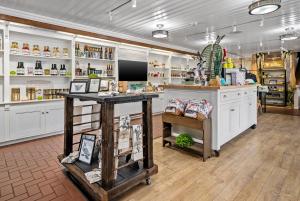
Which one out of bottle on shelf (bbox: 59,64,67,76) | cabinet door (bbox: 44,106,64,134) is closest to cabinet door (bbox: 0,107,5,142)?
cabinet door (bbox: 44,106,64,134)

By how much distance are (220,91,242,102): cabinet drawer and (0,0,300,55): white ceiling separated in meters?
1.66

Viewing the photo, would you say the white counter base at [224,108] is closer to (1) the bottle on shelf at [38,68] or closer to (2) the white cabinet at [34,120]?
(2) the white cabinet at [34,120]

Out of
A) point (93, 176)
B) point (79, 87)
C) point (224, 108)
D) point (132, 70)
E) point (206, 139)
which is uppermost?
point (132, 70)

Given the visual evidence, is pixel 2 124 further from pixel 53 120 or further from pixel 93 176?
pixel 93 176

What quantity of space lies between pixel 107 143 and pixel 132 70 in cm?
434

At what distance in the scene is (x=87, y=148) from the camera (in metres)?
2.20

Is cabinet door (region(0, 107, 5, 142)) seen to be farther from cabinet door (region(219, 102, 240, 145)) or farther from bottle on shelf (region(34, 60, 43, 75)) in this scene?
cabinet door (region(219, 102, 240, 145))

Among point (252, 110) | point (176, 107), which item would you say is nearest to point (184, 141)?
point (176, 107)

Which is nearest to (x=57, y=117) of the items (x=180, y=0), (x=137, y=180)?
(x=137, y=180)

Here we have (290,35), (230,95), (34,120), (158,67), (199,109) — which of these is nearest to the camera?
(199,109)

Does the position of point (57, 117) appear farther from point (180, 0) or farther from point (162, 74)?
point (162, 74)

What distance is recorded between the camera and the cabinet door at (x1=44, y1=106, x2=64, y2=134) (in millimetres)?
3926

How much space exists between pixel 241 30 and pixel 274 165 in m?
4.10

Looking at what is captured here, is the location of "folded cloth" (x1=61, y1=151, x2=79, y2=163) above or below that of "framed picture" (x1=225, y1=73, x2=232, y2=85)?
below
